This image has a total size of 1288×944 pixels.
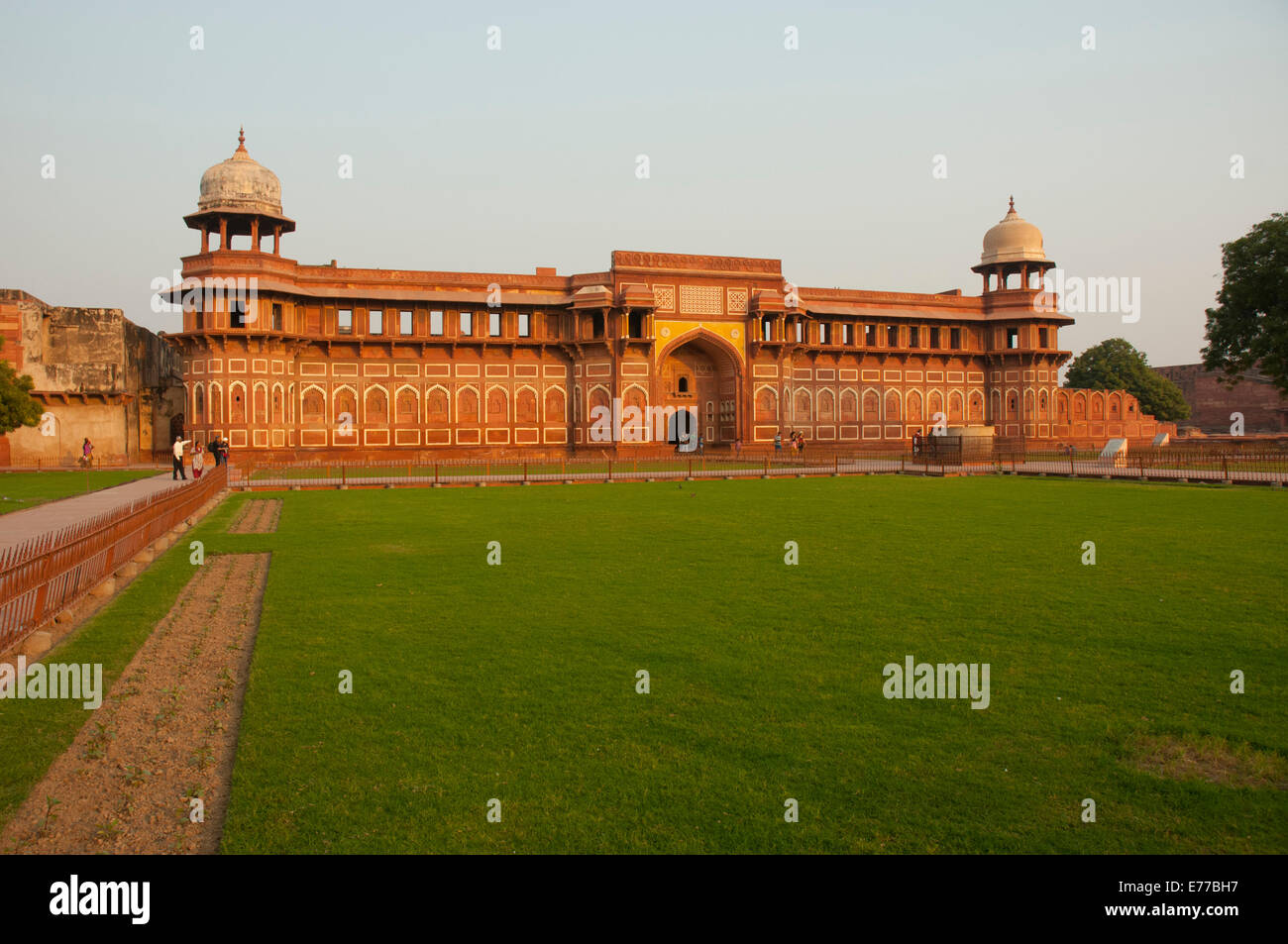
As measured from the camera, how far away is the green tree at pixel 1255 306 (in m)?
30.9

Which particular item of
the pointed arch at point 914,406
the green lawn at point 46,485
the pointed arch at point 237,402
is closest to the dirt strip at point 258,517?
the green lawn at point 46,485

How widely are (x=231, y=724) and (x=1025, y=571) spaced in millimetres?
6889

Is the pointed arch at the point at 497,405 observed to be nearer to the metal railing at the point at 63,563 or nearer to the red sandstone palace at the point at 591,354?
the red sandstone palace at the point at 591,354

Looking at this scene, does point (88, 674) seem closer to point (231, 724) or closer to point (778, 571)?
point (231, 724)

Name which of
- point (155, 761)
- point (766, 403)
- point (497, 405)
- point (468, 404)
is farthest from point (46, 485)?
point (766, 403)

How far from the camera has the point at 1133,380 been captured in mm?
56656

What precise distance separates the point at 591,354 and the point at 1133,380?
39.4 meters

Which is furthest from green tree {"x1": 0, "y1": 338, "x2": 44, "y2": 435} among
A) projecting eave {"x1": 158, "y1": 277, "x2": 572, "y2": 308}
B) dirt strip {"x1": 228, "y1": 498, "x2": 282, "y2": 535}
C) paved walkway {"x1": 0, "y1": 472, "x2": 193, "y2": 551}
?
projecting eave {"x1": 158, "y1": 277, "x2": 572, "y2": 308}

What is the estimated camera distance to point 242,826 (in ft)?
10.8

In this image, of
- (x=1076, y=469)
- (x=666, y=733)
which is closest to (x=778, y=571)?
(x=666, y=733)

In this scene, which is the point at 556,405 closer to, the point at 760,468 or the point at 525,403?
the point at 525,403

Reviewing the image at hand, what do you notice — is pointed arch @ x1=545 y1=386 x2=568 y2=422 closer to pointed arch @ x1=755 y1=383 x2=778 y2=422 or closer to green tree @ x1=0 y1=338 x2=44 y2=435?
pointed arch @ x1=755 y1=383 x2=778 y2=422

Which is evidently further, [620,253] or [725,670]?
[620,253]

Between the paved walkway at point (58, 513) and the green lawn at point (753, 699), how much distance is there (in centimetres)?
366
